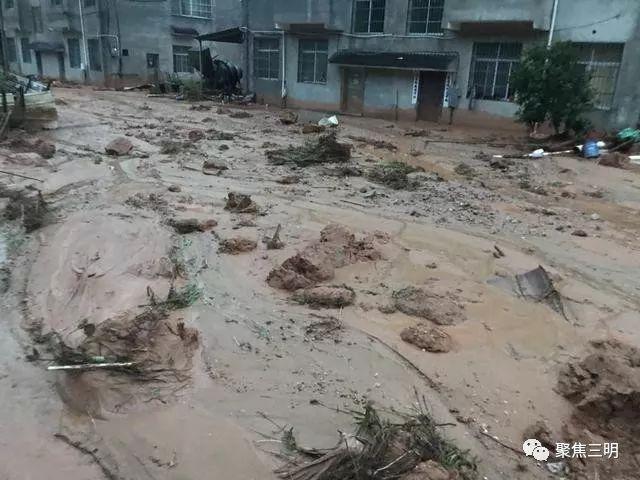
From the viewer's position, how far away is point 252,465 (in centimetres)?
368

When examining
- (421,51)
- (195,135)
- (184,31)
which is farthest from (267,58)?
(195,135)

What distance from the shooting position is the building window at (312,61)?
922 inches

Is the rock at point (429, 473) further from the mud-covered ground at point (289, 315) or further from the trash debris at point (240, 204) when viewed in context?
the trash debris at point (240, 204)

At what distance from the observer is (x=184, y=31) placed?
3206 cm

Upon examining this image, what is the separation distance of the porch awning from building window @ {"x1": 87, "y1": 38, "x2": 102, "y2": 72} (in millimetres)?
16710

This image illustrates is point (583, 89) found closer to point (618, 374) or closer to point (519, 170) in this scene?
point (519, 170)

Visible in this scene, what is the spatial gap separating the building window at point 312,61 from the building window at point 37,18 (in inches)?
900

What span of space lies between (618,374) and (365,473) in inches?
92.0

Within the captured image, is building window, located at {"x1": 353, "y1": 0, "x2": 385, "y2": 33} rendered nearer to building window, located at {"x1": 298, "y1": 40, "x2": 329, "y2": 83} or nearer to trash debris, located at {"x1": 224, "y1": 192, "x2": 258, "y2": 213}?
building window, located at {"x1": 298, "y1": 40, "x2": 329, "y2": 83}

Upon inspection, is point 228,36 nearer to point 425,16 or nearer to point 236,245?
point 425,16

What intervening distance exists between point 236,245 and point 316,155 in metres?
5.76

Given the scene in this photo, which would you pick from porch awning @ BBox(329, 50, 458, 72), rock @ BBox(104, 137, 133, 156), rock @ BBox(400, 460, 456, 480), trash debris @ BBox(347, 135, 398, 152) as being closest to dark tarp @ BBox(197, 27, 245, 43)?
porch awning @ BBox(329, 50, 458, 72)

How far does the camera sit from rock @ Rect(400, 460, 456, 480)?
323 cm

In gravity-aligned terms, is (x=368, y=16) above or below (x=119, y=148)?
above
